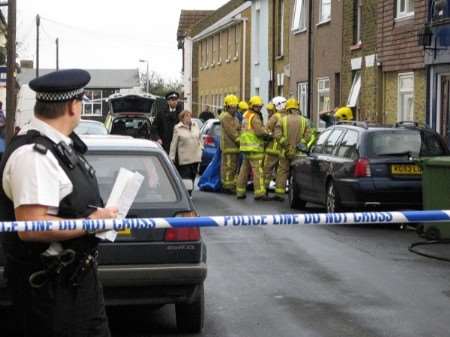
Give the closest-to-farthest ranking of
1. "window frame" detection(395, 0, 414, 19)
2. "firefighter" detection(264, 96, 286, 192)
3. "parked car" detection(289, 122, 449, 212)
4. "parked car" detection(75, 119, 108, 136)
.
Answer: "parked car" detection(289, 122, 449, 212)
"firefighter" detection(264, 96, 286, 192)
"parked car" detection(75, 119, 108, 136)
"window frame" detection(395, 0, 414, 19)

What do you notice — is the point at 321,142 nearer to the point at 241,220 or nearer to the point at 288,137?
the point at 288,137

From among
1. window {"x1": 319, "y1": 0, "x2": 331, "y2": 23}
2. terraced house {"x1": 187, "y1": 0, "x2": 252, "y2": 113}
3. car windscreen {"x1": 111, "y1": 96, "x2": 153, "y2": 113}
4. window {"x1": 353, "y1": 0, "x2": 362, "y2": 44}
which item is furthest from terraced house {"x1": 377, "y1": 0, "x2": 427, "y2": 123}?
terraced house {"x1": 187, "y1": 0, "x2": 252, "y2": 113}

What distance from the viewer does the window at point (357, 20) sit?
27.5 meters

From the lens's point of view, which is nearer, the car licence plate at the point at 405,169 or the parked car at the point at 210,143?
the car licence plate at the point at 405,169

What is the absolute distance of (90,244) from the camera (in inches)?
185

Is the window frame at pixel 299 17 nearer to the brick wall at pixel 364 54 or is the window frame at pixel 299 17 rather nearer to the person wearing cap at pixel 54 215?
the brick wall at pixel 364 54

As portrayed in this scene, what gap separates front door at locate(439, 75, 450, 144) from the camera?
21328 millimetres

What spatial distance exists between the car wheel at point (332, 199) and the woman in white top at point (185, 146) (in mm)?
2764

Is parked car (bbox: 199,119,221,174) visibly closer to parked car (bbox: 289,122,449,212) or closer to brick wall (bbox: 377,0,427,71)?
brick wall (bbox: 377,0,427,71)

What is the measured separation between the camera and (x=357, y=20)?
27781 millimetres

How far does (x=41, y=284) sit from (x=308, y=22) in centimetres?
2812

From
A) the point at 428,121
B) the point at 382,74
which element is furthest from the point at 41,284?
the point at 382,74

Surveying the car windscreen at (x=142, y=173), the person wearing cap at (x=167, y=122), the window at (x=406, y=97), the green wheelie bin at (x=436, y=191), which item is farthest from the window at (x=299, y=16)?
the car windscreen at (x=142, y=173)

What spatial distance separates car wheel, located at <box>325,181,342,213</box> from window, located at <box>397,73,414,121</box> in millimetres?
8099
